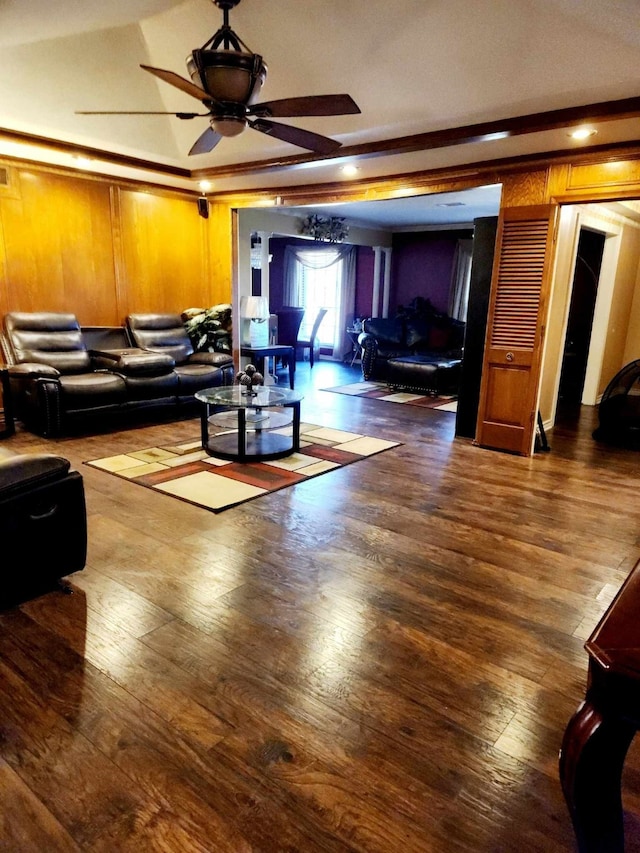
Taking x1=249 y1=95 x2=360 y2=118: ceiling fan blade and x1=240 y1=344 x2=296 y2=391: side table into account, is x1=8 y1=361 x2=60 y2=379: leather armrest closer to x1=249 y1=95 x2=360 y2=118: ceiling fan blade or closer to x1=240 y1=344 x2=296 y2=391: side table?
x1=240 y1=344 x2=296 y2=391: side table

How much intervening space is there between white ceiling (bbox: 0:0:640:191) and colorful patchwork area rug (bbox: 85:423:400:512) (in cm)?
257

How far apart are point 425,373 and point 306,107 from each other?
507 cm

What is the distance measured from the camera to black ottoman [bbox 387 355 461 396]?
7641 millimetres

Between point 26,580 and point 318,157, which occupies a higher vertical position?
point 318,157

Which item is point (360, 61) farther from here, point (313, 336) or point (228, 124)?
point (313, 336)

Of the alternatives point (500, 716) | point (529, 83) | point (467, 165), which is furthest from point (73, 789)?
point (467, 165)

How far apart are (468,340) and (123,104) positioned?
356 cm

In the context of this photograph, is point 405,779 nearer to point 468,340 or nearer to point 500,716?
point 500,716

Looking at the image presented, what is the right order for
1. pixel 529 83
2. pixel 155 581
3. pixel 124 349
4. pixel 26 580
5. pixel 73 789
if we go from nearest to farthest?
1. pixel 73 789
2. pixel 26 580
3. pixel 155 581
4. pixel 529 83
5. pixel 124 349

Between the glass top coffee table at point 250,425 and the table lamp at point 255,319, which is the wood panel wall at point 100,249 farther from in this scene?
the glass top coffee table at point 250,425

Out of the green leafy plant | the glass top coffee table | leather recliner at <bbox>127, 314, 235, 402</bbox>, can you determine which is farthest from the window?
the glass top coffee table

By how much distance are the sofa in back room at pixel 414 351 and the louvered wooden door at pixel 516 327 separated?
270cm

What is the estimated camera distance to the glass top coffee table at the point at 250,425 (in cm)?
442

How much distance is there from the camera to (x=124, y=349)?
231 inches
